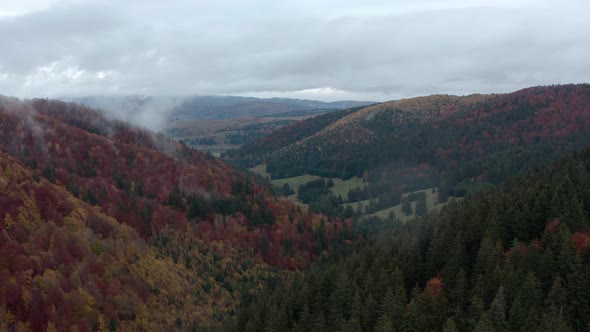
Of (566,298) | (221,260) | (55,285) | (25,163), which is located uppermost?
(25,163)

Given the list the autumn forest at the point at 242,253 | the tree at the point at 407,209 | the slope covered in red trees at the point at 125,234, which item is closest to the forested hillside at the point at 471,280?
the autumn forest at the point at 242,253

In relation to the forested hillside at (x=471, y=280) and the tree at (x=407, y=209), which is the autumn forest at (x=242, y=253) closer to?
the forested hillside at (x=471, y=280)

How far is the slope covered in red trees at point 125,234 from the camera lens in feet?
285

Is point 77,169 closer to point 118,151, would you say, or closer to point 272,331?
point 118,151

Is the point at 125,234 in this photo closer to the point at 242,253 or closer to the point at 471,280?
the point at 242,253

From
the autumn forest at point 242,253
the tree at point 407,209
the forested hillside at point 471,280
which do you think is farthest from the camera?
the tree at point 407,209

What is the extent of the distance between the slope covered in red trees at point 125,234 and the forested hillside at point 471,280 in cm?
3004

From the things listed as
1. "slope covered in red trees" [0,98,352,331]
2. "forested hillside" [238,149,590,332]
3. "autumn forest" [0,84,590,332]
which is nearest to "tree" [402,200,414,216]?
"autumn forest" [0,84,590,332]

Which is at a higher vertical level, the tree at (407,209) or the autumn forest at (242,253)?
the autumn forest at (242,253)

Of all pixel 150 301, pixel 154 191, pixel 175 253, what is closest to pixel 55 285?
pixel 150 301

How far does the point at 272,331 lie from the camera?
64625 mm

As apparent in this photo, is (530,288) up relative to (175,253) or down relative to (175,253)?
up

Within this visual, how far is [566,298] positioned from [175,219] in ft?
380

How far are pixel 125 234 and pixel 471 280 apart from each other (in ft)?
289
